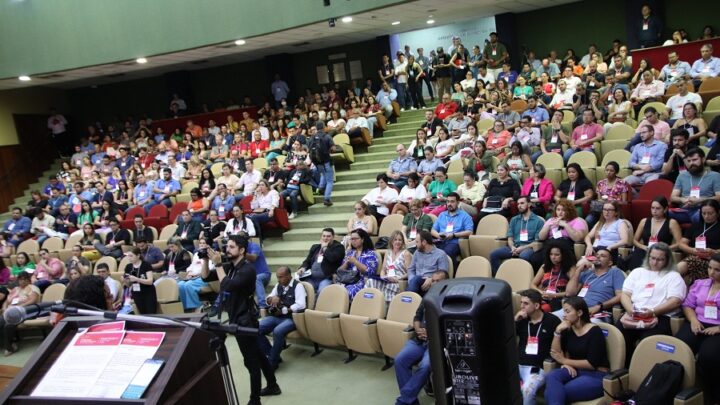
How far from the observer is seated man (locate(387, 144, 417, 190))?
8.84m

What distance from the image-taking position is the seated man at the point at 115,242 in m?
9.73

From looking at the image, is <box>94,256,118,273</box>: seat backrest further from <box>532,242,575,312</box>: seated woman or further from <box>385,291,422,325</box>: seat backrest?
<box>532,242,575,312</box>: seated woman

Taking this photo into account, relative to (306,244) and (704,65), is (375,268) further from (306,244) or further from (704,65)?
(704,65)

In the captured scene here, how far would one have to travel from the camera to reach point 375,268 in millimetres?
6637

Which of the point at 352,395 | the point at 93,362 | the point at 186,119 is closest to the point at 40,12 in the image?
the point at 186,119

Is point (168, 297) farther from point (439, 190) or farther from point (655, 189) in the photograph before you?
point (655, 189)

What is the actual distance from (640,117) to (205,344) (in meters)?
7.24

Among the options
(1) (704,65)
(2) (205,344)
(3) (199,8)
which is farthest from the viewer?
(3) (199,8)

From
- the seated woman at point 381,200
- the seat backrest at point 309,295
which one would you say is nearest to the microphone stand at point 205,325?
the seat backrest at point 309,295

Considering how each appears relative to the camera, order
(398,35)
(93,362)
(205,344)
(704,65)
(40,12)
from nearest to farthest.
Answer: (93,362) → (205,344) → (704,65) → (40,12) → (398,35)

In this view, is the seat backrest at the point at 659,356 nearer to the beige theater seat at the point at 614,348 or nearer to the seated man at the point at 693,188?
the beige theater seat at the point at 614,348

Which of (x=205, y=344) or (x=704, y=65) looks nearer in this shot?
(x=205, y=344)

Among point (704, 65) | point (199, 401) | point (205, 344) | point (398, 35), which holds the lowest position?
point (199, 401)

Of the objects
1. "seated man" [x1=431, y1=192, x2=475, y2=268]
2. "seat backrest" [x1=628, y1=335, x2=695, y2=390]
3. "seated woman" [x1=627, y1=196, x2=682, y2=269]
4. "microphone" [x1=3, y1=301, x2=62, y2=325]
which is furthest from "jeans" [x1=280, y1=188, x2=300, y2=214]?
"microphone" [x1=3, y1=301, x2=62, y2=325]
